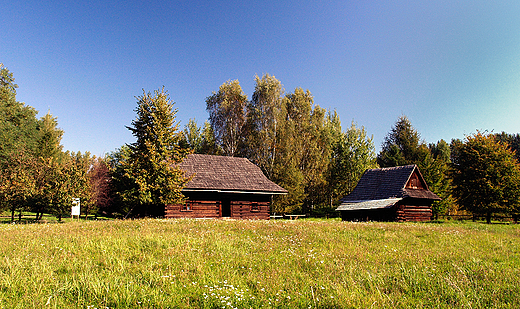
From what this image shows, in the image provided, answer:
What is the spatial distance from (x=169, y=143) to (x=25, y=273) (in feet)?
56.1

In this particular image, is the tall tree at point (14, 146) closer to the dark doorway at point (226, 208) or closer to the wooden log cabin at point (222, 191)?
the wooden log cabin at point (222, 191)

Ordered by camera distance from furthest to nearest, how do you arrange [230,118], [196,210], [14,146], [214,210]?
[230,118], [14,146], [214,210], [196,210]

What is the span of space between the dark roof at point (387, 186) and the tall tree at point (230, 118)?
18.2 meters

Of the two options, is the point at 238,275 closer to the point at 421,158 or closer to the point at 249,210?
the point at 249,210

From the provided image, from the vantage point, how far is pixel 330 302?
191 inches

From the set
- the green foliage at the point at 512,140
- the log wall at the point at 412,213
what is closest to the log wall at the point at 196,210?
the log wall at the point at 412,213

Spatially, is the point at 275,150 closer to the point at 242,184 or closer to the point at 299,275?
the point at 242,184

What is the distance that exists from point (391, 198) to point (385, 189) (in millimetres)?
2461

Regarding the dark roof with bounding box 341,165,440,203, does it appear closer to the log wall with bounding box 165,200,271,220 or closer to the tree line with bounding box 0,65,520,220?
the tree line with bounding box 0,65,520,220

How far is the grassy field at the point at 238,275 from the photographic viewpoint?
16.4 feet

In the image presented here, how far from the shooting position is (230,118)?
146ft

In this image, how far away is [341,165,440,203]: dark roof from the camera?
31.6 metres

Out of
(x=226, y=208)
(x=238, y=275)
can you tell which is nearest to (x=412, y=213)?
(x=226, y=208)

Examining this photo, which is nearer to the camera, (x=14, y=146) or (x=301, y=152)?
(x=14, y=146)
